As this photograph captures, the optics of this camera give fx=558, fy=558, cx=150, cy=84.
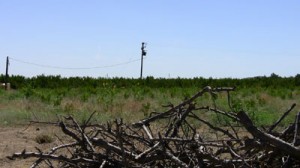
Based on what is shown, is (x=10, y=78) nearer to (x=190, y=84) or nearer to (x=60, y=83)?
(x=60, y=83)

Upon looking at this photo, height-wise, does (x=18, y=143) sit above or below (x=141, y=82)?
below

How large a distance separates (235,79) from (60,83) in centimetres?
1467

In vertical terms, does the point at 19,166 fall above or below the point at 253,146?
below

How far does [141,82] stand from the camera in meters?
44.3

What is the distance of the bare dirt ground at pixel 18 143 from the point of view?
755cm

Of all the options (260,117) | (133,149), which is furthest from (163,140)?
(260,117)

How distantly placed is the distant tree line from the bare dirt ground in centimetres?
2867

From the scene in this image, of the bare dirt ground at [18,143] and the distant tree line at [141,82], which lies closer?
the bare dirt ground at [18,143]

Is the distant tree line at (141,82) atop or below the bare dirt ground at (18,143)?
atop

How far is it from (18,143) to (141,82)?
35151mm

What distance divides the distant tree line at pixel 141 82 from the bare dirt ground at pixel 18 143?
2867cm

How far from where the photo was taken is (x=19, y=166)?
7293 mm

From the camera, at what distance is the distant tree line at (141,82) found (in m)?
41.0

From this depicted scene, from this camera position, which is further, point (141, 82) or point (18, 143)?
point (141, 82)
